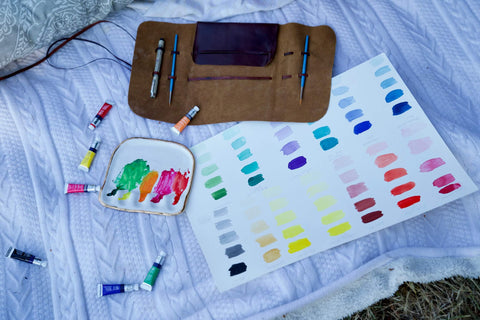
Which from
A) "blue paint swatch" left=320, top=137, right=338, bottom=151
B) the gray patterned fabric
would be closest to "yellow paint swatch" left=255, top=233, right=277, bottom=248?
"blue paint swatch" left=320, top=137, right=338, bottom=151

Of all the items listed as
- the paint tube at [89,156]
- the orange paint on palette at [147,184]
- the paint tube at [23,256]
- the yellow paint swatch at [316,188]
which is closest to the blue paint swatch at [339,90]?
the yellow paint swatch at [316,188]

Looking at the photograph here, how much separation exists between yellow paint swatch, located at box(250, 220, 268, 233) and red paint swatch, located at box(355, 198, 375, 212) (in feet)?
0.64

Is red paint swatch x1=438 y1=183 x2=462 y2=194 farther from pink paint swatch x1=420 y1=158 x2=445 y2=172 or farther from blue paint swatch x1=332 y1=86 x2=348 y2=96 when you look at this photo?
blue paint swatch x1=332 y1=86 x2=348 y2=96

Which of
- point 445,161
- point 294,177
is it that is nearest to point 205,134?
point 294,177

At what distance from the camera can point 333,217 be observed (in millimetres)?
811

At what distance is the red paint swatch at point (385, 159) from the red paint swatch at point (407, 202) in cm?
8

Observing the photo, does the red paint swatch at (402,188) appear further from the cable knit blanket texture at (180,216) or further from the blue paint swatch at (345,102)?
the blue paint swatch at (345,102)

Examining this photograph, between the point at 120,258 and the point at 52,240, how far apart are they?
15 centimetres

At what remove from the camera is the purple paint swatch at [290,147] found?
33.8 inches

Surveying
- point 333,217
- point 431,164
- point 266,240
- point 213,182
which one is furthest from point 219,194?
point 431,164

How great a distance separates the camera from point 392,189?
31.8 inches

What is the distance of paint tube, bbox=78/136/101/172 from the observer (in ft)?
2.83

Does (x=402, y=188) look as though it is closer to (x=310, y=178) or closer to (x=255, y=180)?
(x=310, y=178)

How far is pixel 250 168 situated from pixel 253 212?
10 centimetres
